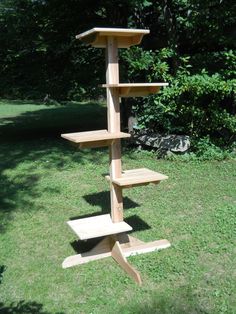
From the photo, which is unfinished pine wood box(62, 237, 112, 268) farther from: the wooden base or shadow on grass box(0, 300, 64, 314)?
shadow on grass box(0, 300, 64, 314)

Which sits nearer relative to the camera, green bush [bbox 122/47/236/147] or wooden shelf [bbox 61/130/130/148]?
wooden shelf [bbox 61/130/130/148]

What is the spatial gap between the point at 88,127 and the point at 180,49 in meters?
4.09

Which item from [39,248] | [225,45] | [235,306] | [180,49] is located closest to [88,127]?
[180,49]

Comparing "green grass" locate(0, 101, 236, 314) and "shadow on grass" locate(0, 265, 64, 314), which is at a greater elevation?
"shadow on grass" locate(0, 265, 64, 314)

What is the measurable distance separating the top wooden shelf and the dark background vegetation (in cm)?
362

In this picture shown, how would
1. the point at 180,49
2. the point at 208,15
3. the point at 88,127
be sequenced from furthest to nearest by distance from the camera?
the point at 88,127 < the point at 180,49 < the point at 208,15

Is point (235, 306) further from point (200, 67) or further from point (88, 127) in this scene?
point (88, 127)

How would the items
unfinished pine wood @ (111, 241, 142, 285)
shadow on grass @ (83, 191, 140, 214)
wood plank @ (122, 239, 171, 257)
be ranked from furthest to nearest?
shadow on grass @ (83, 191, 140, 214), wood plank @ (122, 239, 171, 257), unfinished pine wood @ (111, 241, 142, 285)

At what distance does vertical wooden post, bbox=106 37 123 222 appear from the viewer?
4.20 metres

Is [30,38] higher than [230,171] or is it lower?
higher

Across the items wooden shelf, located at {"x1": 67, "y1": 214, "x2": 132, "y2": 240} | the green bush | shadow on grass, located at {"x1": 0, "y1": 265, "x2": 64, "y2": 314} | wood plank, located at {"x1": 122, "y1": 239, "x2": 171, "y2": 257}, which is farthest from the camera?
the green bush

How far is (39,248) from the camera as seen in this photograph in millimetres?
4707

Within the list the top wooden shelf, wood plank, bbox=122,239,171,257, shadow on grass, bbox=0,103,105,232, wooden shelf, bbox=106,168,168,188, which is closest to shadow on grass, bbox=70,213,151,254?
wood plank, bbox=122,239,171,257

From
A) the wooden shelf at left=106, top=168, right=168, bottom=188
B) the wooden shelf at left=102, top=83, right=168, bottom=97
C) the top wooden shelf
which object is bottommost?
the wooden shelf at left=106, top=168, right=168, bottom=188
